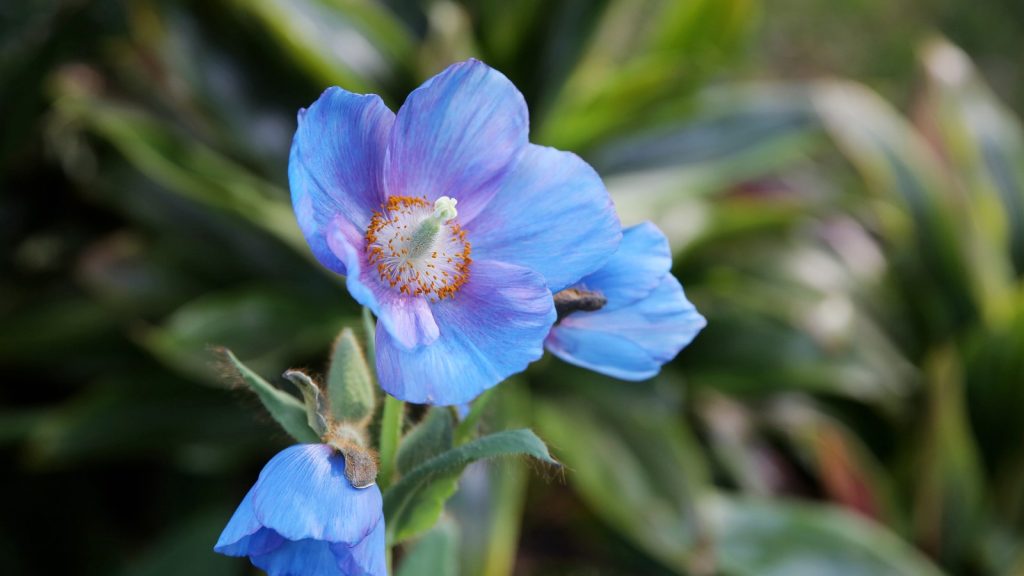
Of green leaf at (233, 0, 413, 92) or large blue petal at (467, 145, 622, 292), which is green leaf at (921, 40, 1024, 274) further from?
large blue petal at (467, 145, 622, 292)

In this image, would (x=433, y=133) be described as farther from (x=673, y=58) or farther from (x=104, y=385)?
(x=673, y=58)

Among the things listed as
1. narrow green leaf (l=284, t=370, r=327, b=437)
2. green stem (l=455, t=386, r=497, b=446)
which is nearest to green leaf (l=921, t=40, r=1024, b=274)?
green stem (l=455, t=386, r=497, b=446)

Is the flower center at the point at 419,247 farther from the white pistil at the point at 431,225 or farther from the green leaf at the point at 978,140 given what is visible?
the green leaf at the point at 978,140

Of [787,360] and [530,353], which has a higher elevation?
[530,353]

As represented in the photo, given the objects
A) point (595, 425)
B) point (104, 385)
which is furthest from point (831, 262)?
point (104, 385)

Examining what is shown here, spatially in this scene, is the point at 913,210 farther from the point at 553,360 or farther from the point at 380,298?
the point at 380,298

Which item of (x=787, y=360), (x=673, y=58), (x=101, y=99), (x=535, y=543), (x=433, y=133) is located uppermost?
(x=433, y=133)
